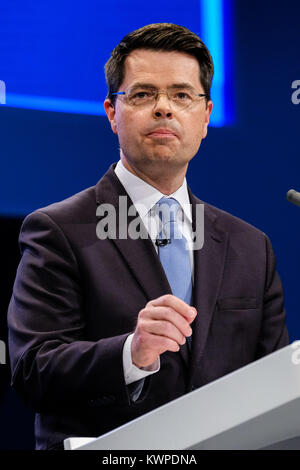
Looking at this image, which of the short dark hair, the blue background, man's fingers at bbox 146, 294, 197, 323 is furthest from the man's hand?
the blue background

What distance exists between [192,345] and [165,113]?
516 mm

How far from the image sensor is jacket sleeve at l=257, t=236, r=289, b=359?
1962mm

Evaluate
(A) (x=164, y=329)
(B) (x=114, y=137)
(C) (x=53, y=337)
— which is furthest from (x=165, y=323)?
(B) (x=114, y=137)

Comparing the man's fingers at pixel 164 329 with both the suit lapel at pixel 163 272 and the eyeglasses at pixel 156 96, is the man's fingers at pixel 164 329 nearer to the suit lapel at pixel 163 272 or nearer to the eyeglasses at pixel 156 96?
the suit lapel at pixel 163 272

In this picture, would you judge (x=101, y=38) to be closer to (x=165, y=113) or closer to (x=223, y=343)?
(x=165, y=113)

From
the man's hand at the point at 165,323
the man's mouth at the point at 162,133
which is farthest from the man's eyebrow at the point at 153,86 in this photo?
the man's hand at the point at 165,323

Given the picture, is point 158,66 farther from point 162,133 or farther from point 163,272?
point 163,272

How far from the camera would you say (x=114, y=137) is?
2676 millimetres

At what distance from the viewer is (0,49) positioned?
2510mm

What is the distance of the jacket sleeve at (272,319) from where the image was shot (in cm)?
196

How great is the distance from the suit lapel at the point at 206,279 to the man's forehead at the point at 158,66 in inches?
11.8

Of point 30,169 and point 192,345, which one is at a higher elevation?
point 30,169

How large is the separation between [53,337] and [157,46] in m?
0.72
